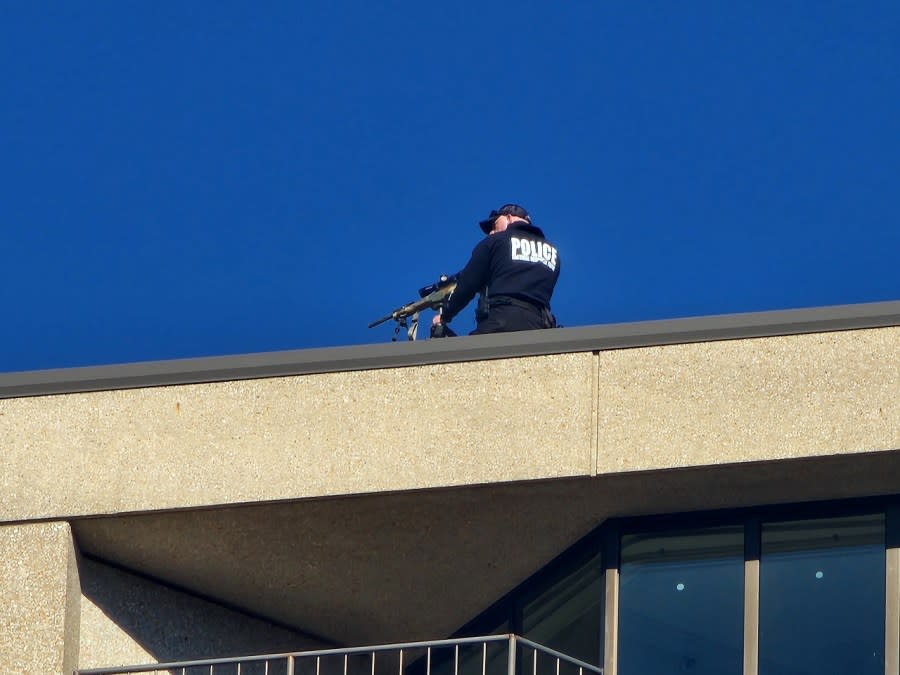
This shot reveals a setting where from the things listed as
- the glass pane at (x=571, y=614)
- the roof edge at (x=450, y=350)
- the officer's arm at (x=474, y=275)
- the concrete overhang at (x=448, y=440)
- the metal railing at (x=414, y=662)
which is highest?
the officer's arm at (x=474, y=275)

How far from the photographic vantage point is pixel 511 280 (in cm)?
1538

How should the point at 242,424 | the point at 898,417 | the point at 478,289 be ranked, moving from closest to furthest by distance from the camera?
the point at 898,417, the point at 242,424, the point at 478,289

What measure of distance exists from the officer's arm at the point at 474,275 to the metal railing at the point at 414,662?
2.40 m

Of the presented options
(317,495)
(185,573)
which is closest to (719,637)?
(317,495)

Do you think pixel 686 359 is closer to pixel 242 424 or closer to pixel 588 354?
pixel 588 354

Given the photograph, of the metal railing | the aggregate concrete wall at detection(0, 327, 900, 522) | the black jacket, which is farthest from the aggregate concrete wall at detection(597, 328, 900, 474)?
the metal railing

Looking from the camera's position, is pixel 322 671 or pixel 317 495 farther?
pixel 322 671

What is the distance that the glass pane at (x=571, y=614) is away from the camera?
14.8m

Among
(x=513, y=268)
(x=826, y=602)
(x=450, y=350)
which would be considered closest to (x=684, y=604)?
(x=826, y=602)

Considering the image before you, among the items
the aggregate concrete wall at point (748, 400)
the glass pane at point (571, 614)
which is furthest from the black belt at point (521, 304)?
the glass pane at point (571, 614)

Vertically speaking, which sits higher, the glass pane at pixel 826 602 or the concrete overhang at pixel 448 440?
the concrete overhang at pixel 448 440

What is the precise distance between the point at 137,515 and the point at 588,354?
124 inches

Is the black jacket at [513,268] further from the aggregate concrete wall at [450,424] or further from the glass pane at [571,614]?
the glass pane at [571,614]

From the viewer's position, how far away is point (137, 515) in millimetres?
14758
